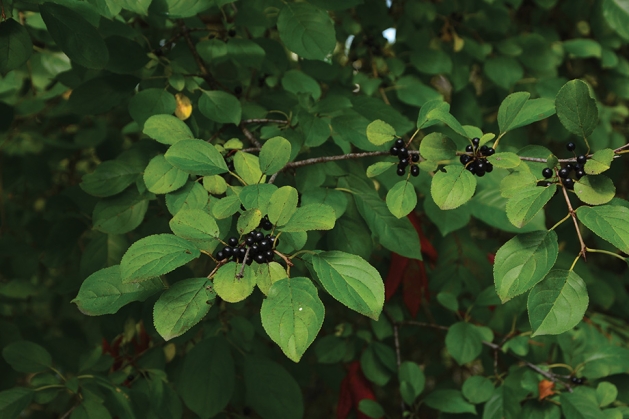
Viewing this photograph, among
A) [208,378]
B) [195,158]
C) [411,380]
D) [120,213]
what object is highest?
[195,158]

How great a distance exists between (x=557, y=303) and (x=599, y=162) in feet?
0.59

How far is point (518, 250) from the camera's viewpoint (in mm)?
736

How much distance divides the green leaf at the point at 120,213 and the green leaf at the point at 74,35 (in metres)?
0.25

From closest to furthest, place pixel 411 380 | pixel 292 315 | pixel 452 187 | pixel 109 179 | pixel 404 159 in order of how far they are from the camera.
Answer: pixel 292 315 → pixel 452 187 → pixel 404 159 → pixel 109 179 → pixel 411 380

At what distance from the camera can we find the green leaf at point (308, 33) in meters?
1.06

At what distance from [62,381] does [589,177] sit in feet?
3.10

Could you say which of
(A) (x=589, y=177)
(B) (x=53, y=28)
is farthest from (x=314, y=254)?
(B) (x=53, y=28)

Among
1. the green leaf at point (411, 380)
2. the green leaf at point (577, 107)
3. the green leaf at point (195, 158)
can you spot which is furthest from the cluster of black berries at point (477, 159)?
the green leaf at point (411, 380)

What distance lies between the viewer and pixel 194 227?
0.72m

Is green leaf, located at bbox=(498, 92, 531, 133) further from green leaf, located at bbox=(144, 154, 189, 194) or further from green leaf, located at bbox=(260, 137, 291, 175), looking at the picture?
green leaf, located at bbox=(144, 154, 189, 194)

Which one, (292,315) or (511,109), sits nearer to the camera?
(292,315)

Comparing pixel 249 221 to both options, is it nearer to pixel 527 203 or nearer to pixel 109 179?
pixel 527 203

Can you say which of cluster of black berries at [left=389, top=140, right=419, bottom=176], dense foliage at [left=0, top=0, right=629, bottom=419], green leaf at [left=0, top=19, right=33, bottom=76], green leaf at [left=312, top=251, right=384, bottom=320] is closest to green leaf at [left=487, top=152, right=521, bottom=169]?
dense foliage at [left=0, top=0, right=629, bottom=419]

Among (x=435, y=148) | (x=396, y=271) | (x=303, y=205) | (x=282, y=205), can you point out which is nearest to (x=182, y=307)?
(x=282, y=205)
